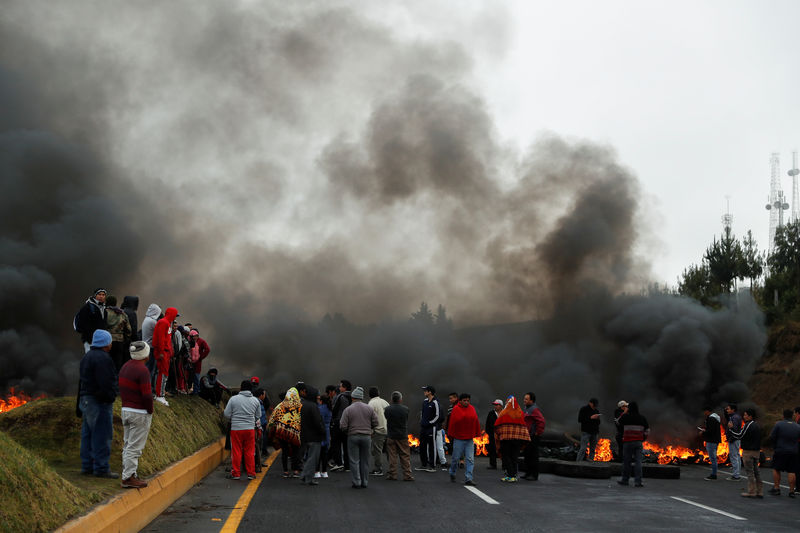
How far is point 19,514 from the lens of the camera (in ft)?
17.7

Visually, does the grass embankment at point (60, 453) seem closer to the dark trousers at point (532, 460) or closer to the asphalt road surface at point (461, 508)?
the asphalt road surface at point (461, 508)

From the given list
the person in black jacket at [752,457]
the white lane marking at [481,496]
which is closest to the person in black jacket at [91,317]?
the white lane marking at [481,496]

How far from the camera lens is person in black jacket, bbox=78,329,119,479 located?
26.8ft

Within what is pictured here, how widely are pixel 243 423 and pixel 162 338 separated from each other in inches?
97.2

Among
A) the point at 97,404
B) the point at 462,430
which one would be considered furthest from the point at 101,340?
the point at 462,430

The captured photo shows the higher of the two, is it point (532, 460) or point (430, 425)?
point (430, 425)

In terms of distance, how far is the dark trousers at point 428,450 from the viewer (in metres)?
16.8

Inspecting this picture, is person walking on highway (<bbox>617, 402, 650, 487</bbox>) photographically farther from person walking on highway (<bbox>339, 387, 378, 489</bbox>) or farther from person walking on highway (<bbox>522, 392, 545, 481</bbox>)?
person walking on highway (<bbox>339, 387, 378, 489</bbox>)

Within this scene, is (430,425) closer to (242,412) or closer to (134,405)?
(242,412)

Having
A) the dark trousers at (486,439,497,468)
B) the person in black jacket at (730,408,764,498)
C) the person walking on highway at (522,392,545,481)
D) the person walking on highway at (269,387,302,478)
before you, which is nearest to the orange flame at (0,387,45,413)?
the dark trousers at (486,439,497,468)

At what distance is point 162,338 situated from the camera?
44.2 ft

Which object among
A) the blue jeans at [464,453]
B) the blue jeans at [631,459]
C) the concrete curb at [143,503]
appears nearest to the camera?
the concrete curb at [143,503]

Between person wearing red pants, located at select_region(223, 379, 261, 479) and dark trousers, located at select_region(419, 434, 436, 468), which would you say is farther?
dark trousers, located at select_region(419, 434, 436, 468)

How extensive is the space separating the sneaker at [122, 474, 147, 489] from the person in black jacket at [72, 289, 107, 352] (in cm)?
347
